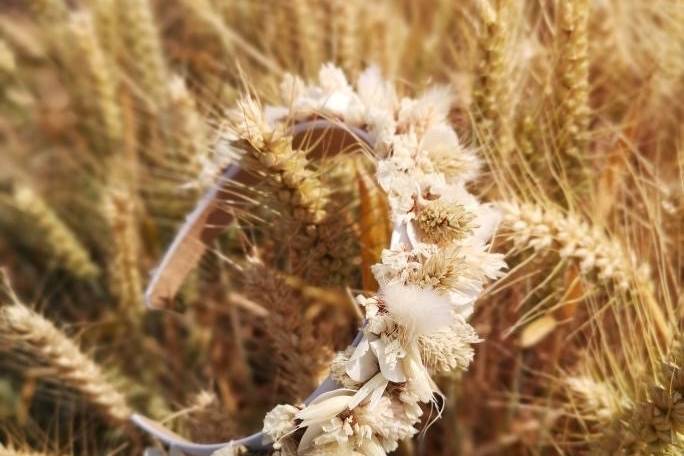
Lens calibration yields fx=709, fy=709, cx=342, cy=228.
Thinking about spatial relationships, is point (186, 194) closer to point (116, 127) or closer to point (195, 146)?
point (195, 146)

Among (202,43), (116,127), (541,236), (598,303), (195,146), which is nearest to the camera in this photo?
(541,236)

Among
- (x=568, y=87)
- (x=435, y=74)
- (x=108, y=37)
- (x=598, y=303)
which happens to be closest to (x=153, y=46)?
(x=108, y=37)

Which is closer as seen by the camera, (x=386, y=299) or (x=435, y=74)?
(x=386, y=299)

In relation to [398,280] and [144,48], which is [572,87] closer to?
[398,280]

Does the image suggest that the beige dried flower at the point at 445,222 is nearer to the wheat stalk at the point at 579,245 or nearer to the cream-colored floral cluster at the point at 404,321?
the cream-colored floral cluster at the point at 404,321

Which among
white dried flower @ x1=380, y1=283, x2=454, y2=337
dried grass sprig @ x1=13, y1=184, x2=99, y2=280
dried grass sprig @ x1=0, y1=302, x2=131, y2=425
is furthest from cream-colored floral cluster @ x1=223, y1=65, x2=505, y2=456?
dried grass sprig @ x1=13, y1=184, x2=99, y2=280

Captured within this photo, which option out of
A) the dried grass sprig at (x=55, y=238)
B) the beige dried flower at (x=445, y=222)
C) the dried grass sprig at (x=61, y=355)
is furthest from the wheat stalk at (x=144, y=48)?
the beige dried flower at (x=445, y=222)
